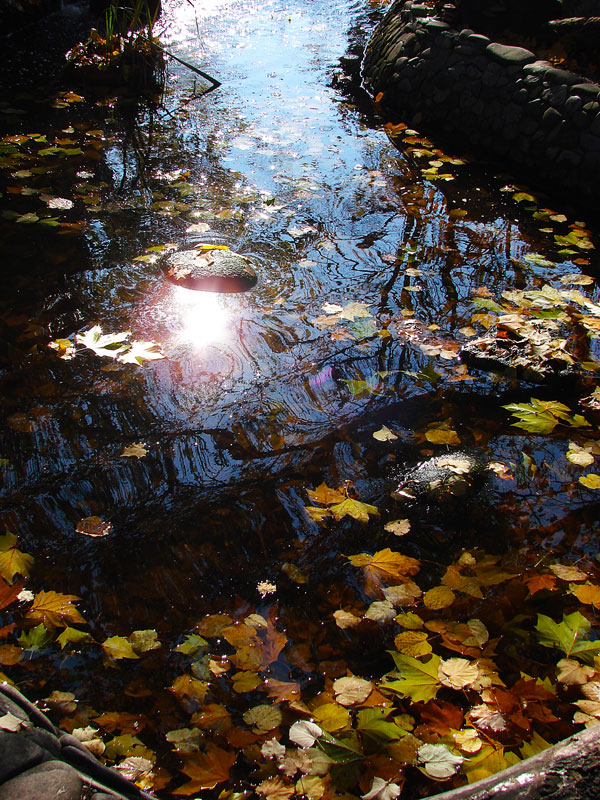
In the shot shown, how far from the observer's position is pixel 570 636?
192 cm

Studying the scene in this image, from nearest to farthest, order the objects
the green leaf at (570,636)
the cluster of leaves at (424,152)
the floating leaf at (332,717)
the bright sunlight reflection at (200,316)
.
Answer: the floating leaf at (332,717) → the green leaf at (570,636) → the bright sunlight reflection at (200,316) → the cluster of leaves at (424,152)

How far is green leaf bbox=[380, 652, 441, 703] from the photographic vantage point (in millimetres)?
1771

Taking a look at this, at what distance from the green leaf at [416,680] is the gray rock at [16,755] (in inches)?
42.1

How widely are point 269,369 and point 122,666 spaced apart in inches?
73.5

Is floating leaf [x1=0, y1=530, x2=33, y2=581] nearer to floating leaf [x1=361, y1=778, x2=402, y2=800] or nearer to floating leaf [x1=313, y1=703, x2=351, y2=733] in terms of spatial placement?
floating leaf [x1=313, y1=703, x2=351, y2=733]

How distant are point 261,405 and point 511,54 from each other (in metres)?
5.42

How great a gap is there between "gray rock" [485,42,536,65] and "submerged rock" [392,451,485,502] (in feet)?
17.5

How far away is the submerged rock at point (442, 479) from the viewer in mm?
2652

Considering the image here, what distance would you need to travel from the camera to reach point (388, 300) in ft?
13.4

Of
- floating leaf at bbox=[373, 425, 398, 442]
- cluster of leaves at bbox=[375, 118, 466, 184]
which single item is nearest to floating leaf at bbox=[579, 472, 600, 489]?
floating leaf at bbox=[373, 425, 398, 442]

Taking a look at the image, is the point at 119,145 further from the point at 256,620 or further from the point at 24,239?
the point at 256,620

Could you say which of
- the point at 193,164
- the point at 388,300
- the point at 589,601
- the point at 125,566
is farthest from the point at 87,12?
the point at 589,601

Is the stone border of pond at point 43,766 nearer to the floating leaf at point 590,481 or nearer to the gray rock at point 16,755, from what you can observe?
the gray rock at point 16,755

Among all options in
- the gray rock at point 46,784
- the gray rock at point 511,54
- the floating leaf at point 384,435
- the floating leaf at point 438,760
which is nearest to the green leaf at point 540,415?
the floating leaf at point 384,435
